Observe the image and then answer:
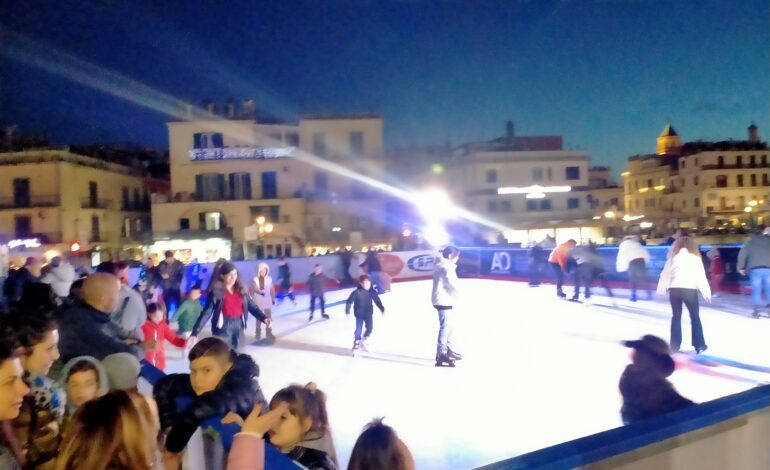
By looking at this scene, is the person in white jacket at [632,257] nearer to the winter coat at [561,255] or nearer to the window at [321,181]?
the winter coat at [561,255]

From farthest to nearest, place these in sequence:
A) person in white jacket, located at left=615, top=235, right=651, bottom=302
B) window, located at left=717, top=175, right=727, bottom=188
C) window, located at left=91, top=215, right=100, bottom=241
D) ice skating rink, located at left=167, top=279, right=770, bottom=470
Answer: window, located at left=717, top=175, right=727, bottom=188 → window, located at left=91, top=215, right=100, bottom=241 → person in white jacket, located at left=615, top=235, right=651, bottom=302 → ice skating rink, located at left=167, top=279, right=770, bottom=470

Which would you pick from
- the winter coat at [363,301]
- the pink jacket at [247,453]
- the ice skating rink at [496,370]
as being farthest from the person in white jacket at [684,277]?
the pink jacket at [247,453]

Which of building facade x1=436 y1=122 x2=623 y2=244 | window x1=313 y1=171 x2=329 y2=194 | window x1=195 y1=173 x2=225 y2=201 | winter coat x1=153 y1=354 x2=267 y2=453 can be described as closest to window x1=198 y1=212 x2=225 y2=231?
window x1=195 y1=173 x2=225 y2=201

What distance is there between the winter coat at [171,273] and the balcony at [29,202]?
11.6m

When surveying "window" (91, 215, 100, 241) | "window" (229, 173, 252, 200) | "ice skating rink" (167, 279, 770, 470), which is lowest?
"ice skating rink" (167, 279, 770, 470)

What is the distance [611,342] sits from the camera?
815 centimetres

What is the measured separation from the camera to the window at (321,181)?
30442 mm

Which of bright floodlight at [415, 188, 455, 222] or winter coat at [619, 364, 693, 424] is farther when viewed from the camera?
bright floodlight at [415, 188, 455, 222]

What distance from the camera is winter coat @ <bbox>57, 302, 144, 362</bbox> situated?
3.26 m

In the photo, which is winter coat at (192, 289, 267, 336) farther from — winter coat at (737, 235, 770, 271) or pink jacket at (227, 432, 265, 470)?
winter coat at (737, 235, 770, 271)

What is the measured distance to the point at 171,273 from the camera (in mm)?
11328

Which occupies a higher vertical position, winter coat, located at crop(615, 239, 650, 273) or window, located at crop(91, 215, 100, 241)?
window, located at crop(91, 215, 100, 241)

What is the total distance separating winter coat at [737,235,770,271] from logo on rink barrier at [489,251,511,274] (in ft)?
30.0

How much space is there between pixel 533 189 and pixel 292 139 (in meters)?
11.3
